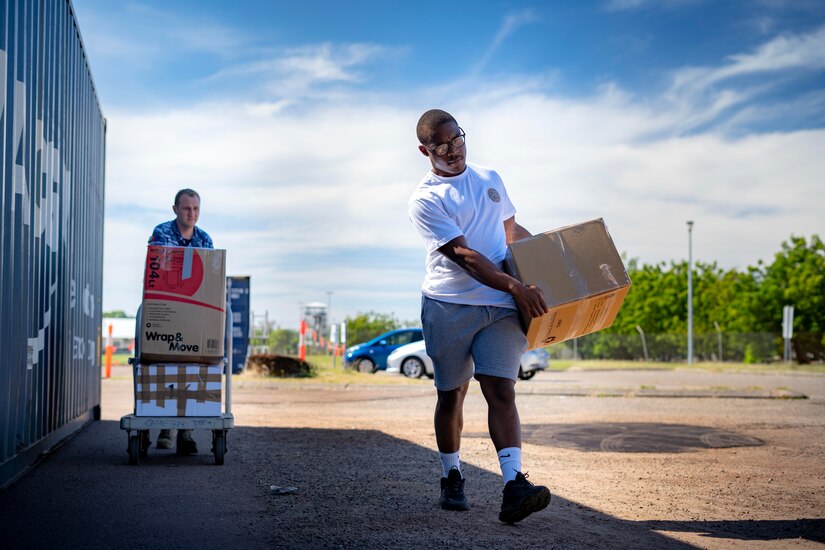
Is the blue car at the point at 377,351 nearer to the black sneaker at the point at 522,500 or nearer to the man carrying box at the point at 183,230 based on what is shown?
the man carrying box at the point at 183,230

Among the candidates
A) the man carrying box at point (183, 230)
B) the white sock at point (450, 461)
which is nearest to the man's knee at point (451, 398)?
the white sock at point (450, 461)

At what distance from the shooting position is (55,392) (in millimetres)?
7625

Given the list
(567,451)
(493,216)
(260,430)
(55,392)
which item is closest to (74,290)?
(55,392)

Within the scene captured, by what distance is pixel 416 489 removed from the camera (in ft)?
18.2

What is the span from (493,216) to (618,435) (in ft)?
16.7

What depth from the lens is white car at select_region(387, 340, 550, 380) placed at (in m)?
24.3

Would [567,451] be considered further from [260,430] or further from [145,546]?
[145,546]

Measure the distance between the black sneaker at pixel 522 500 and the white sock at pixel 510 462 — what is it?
0.32 ft

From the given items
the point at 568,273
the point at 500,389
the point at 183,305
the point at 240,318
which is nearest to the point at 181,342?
the point at 183,305

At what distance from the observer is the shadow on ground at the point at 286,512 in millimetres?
4043

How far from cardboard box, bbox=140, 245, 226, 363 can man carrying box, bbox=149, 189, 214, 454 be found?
42 cm

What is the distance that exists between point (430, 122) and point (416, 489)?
7.04ft

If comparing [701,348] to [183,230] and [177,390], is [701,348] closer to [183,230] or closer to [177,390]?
[183,230]

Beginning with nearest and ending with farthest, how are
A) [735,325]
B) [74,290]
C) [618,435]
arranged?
[74,290] → [618,435] → [735,325]
